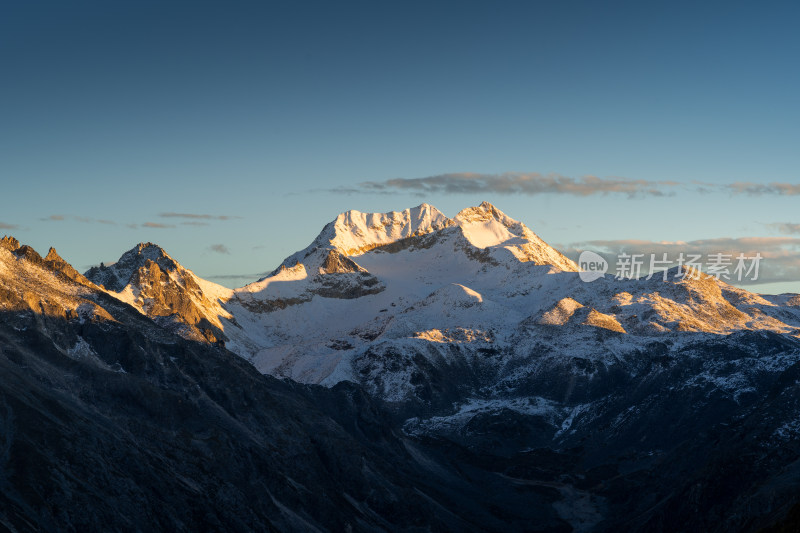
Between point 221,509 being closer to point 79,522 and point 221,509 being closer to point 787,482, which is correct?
point 79,522

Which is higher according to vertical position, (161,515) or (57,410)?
(57,410)

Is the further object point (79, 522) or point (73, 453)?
point (73, 453)

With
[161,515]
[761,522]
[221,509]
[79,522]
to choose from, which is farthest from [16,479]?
[761,522]

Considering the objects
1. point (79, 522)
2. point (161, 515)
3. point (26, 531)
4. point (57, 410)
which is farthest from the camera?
point (57, 410)

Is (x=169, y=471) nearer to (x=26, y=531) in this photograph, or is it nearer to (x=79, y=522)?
(x=79, y=522)

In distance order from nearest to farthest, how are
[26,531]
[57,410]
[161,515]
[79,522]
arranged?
[26,531]
[79,522]
[161,515]
[57,410]

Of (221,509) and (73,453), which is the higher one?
(73,453)

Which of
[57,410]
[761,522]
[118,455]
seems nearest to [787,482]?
[761,522]

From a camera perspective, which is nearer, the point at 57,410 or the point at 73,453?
the point at 73,453

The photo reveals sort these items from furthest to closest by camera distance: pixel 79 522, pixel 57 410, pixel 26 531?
pixel 57 410, pixel 79 522, pixel 26 531
